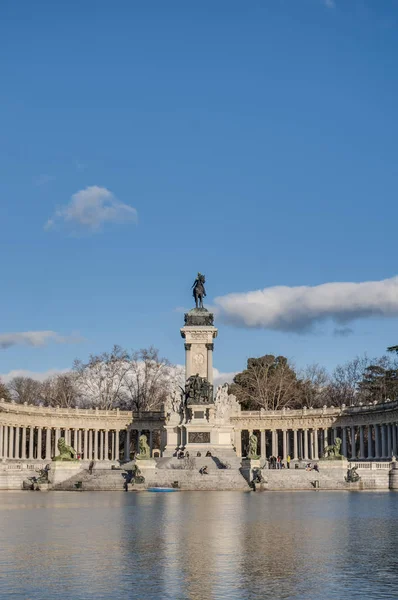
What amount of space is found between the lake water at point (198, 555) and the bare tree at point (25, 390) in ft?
318

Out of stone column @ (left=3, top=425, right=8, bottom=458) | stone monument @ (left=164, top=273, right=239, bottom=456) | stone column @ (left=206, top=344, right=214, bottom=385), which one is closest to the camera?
stone monument @ (left=164, top=273, right=239, bottom=456)

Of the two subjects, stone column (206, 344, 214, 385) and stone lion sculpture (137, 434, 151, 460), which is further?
stone column (206, 344, 214, 385)

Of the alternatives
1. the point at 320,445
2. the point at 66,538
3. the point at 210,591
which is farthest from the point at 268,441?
the point at 210,591

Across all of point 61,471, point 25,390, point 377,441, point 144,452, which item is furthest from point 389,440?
point 25,390

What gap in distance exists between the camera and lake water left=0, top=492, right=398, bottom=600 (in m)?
13.9

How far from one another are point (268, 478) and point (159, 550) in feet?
131

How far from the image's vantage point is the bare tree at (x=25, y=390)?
409ft

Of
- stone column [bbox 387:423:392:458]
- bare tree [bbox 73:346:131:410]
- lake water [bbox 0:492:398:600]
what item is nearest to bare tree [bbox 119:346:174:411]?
bare tree [bbox 73:346:131:410]

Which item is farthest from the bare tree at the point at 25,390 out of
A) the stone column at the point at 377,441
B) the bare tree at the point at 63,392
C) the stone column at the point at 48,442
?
the stone column at the point at 377,441

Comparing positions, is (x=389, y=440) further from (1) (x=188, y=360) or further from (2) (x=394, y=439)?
(1) (x=188, y=360)

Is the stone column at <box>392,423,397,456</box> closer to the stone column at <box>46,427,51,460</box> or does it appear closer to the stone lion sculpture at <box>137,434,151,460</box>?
the stone lion sculpture at <box>137,434,151,460</box>

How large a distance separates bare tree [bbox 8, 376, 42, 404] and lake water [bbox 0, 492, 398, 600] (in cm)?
9706

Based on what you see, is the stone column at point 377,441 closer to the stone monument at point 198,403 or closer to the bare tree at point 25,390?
the stone monument at point 198,403

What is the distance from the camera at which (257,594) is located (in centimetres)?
1341
